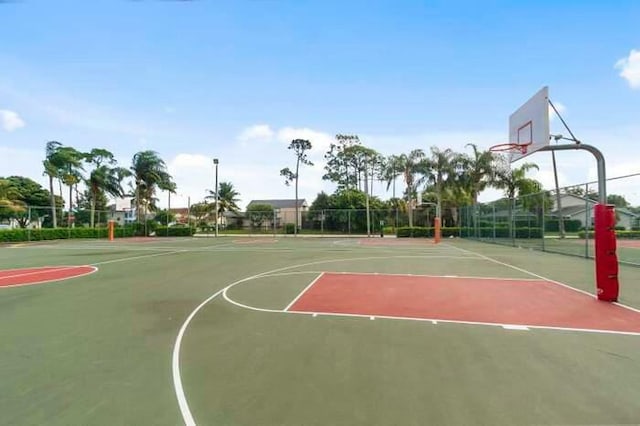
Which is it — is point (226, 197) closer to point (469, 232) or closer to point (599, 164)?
point (469, 232)

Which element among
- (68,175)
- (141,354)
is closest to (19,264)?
(141,354)

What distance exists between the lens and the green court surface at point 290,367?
2836mm

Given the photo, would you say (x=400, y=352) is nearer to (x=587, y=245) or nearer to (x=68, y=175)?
(x=587, y=245)

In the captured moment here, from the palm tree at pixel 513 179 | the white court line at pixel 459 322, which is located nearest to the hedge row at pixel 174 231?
the palm tree at pixel 513 179

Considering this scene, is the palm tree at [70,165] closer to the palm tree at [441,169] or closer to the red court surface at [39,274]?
the red court surface at [39,274]

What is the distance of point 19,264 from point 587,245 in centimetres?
2028

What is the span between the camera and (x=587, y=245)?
44.4 feet

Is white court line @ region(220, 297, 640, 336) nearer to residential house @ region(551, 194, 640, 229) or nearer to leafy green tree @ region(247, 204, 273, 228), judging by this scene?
residential house @ region(551, 194, 640, 229)

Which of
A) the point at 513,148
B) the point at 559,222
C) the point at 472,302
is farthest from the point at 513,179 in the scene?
the point at 472,302

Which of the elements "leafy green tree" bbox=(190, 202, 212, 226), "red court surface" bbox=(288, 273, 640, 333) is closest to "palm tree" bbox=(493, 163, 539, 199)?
"red court surface" bbox=(288, 273, 640, 333)

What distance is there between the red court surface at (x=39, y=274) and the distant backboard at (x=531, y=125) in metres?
12.2

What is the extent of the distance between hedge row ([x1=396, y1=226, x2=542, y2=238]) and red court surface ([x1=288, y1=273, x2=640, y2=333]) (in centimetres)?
1210

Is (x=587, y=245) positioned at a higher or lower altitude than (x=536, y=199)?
lower

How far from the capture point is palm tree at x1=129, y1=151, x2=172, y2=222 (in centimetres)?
→ 3941
